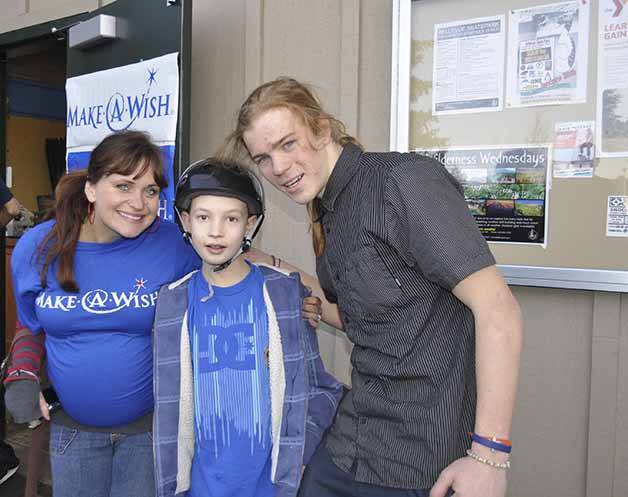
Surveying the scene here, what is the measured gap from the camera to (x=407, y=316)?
151 centimetres

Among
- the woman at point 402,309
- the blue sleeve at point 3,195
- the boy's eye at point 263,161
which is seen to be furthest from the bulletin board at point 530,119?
the blue sleeve at point 3,195

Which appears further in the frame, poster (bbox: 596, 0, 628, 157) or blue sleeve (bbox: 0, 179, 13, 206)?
blue sleeve (bbox: 0, 179, 13, 206)

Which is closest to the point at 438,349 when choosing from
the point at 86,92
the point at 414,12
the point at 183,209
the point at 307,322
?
the point at 307,322

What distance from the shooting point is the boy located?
6.27ft

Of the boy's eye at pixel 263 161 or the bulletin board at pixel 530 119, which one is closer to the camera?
the boy's eye at pixel 263 161

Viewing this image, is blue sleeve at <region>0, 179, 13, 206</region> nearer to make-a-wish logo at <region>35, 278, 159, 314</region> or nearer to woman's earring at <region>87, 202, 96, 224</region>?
woman's earring at <region>87, 202, 96, 224</region>

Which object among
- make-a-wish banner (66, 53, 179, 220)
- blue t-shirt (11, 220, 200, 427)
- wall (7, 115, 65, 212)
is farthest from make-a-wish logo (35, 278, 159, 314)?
wall (7, 115, 65, 212)

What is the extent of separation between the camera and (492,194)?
259 centimetres

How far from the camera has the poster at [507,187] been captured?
247 centimetres

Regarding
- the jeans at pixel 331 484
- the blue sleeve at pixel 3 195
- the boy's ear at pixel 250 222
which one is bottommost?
the jeans at pixel 331 484

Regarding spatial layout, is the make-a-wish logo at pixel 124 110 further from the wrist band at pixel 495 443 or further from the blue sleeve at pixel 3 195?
the wrist band at pixel 495 443

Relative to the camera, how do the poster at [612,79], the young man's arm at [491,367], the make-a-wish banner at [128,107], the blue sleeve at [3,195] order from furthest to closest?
the blue sleeve at [3,195]
the make-a-wish banner at [128,107]
the poster at [612,79]
the young man's arm at [491,367]

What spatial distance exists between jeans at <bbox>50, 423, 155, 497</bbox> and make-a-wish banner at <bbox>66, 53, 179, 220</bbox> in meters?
1.21

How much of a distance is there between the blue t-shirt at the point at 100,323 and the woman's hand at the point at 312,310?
0.52 m
